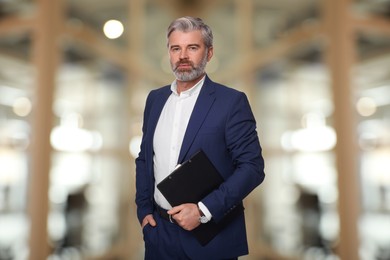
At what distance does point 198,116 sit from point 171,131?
8 cm

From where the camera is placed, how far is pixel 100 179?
13.8 feet

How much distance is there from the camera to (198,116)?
96cm

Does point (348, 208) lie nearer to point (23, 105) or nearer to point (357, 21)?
point (357, 21)

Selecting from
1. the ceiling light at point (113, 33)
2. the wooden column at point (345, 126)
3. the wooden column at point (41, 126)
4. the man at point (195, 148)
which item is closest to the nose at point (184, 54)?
the man at point (195, 148)

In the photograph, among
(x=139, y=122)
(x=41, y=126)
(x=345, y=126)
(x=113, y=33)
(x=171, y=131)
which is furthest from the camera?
(x=139, y=122)

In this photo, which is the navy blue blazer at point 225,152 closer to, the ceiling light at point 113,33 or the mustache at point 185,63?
the mustache at point 185,63

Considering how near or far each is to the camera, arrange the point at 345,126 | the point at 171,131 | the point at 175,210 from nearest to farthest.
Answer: the point at 175,210, the point at 171,131, the point at 345,126

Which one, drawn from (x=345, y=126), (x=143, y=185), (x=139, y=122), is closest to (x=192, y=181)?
(x=143, y=185)

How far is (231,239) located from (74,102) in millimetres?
3056

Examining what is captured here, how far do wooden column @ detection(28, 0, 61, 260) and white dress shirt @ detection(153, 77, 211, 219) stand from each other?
246cm

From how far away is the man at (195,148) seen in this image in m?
0.90

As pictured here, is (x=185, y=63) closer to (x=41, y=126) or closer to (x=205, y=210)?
(x=205, y=210)

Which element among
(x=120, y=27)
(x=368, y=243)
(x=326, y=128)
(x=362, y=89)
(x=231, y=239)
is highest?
(x=120, y=27)

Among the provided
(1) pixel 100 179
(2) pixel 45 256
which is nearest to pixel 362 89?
(1) pixel 100 179
